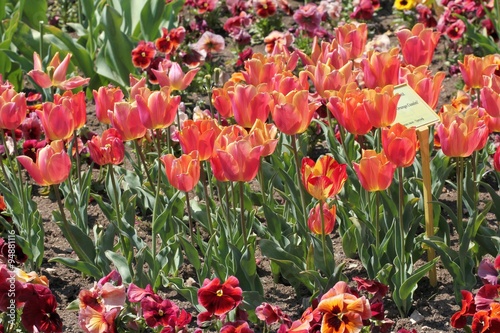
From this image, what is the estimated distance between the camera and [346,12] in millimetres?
6172

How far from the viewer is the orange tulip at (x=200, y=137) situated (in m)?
2.80

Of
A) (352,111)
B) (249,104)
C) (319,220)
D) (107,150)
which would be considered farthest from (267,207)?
(107,150)

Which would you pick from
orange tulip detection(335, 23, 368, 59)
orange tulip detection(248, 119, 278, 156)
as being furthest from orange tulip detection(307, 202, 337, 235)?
orange tulip detection(335, 23, 368, 59)

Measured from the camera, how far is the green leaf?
2.78 meters

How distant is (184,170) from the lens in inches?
109

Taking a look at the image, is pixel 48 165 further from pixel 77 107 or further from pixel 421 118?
pixel 421 118

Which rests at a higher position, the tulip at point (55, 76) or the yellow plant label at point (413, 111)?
the tulip at point (55, 76)

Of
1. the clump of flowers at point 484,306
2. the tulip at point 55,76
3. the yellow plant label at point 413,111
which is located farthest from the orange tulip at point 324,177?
the tulip at point 55,76

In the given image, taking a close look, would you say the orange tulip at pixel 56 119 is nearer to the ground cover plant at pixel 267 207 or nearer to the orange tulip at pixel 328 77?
the ground cover plant at pixel 267 207

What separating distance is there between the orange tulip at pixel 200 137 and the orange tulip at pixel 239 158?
0.51ft

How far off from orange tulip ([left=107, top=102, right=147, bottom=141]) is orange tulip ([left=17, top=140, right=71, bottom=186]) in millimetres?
244

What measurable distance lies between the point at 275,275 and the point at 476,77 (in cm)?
104

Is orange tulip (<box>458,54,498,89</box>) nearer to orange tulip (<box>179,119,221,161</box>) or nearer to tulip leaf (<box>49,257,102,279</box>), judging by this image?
orange tulip (<box>179,119,221,161</box>)

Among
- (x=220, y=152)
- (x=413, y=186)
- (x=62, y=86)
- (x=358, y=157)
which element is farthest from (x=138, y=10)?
(x=220, y=152)
